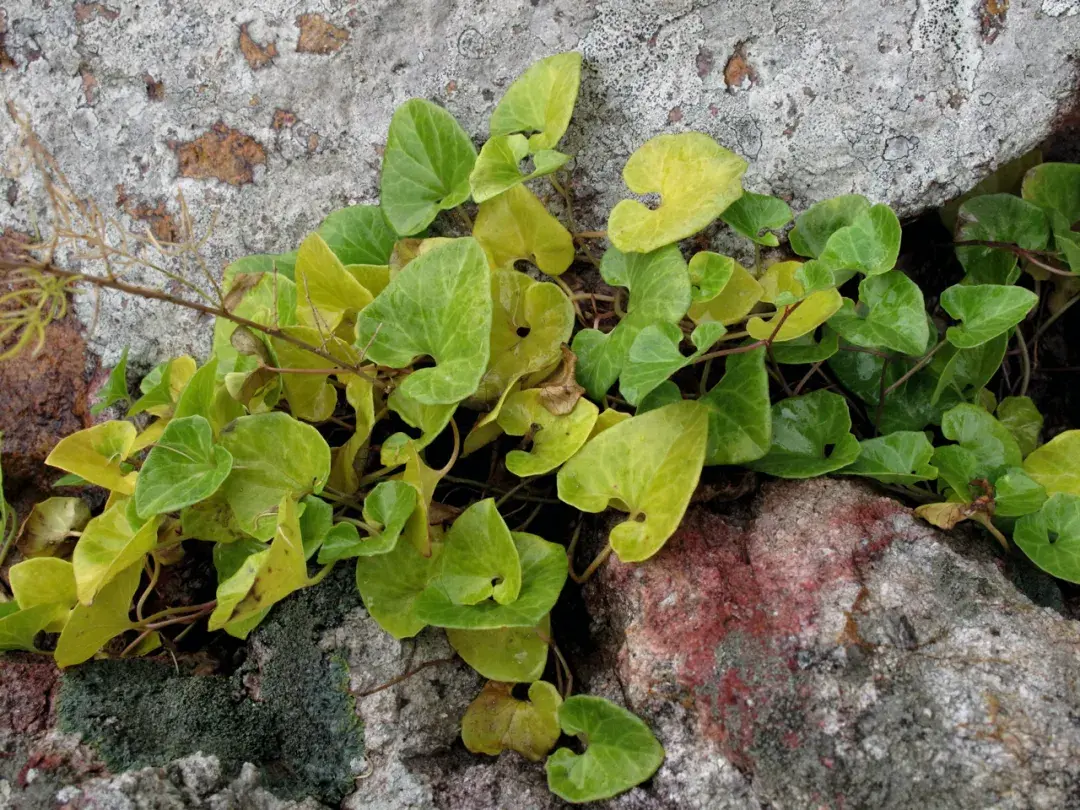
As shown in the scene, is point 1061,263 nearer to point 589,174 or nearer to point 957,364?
point 957,364

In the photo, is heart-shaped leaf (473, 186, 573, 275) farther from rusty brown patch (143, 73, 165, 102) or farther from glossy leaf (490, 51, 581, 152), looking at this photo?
rusty brown patch (143, 73, 165, 102)

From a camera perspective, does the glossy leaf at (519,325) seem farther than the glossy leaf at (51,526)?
No

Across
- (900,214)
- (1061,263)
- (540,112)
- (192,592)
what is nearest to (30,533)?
(192,592)

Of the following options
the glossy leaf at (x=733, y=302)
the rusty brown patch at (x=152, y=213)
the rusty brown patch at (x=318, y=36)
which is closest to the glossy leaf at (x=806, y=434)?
the glossy leaf at (x=733, y=302)

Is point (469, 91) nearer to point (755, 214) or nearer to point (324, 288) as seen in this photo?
point (324, 288)

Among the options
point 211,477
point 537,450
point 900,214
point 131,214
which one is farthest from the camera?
point 131,214

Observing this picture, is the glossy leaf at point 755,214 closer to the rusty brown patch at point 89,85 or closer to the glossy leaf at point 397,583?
the glossy leaf at point 397,583
